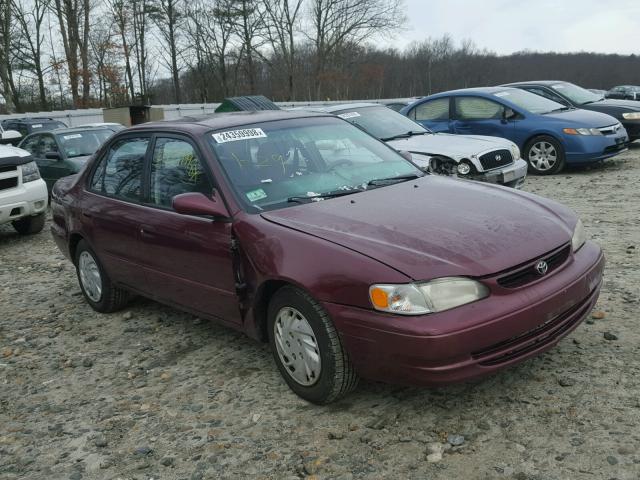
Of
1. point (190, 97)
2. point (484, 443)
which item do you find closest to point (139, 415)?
point (484, 443)

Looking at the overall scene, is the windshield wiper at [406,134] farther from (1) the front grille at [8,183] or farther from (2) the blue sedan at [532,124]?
(1) the front grille at [8,183]

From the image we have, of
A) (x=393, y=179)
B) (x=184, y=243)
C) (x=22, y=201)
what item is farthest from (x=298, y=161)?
(x=22, y=201)

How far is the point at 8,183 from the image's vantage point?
26.4 feet

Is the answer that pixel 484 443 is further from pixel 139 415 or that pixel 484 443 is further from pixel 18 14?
pixel 18 14

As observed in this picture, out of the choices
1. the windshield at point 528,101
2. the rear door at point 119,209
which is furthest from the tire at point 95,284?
the windshield at point 528,101

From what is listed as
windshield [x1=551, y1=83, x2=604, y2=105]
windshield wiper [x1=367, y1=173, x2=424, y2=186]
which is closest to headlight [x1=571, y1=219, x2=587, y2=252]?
windshield wiper [x1=367, y1=173, x2=424, y2=186]

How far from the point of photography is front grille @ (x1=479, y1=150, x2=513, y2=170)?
8055 mm

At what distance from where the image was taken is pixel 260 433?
313cm

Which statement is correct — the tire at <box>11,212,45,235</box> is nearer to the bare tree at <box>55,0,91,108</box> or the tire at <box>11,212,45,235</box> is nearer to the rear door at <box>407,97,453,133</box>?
the rear door at <box>407,97,453,133</box>

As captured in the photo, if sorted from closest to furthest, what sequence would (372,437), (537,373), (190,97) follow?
(372,437) → (537,373) → (190,97)

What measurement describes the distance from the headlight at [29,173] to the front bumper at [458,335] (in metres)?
6.78

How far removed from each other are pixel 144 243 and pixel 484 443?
262 centimetres

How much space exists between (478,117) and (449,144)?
2.73 metres

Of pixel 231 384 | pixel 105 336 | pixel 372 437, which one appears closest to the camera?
pixel 372 437
